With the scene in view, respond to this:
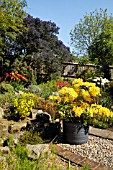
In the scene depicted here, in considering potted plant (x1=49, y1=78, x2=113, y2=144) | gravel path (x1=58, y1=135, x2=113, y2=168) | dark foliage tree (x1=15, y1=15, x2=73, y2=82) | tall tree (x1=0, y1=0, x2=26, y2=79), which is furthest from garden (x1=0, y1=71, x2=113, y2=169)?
dark foliage tree (x1=15, y1=15, x2=73, y2=82)

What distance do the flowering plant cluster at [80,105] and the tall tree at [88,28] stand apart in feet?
59.7

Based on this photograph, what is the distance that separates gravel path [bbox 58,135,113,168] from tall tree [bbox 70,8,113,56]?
18.3m

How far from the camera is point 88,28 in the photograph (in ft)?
75.1

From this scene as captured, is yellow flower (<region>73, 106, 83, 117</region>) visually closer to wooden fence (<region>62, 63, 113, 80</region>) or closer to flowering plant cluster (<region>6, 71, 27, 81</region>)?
flowering plant cluster (<region>6, 71, 27, 81</region>)

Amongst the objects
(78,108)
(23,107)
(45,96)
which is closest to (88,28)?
(45,96)

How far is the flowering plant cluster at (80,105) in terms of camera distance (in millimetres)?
4586

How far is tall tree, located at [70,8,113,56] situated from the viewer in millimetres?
22594

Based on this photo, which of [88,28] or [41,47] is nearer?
[41,47]

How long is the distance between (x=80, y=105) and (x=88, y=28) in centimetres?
1905

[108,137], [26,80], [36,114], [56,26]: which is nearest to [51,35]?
[56,26]

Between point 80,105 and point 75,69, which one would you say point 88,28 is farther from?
point 80,105

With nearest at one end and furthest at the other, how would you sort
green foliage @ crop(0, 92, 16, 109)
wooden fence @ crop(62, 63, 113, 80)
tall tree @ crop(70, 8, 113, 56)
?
green foliage @ crop(0, 92, 16, 109), wooden fence @ crop(62, 63, 113, 80), tall tree @ crop(70, 8, 113, 56)

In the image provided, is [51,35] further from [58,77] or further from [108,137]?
[108,137]

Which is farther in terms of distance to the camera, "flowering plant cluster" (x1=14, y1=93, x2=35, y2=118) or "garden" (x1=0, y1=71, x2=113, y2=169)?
"flowering plant cluster" (x1=14, y1=93, x2=35, y2=118)
